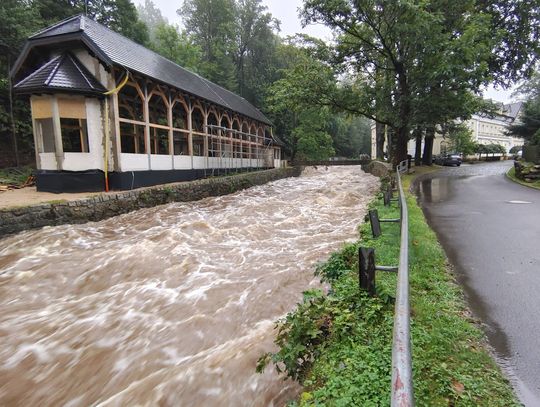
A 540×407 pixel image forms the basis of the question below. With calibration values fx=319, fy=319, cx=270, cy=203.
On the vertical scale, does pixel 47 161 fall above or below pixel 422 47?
below

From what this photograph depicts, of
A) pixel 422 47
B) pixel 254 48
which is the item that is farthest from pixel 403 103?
pixel 254 48

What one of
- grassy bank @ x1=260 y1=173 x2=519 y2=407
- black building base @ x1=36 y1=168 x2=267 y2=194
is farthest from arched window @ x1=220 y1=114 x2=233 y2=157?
grassy bank @ x1=260 y1=173 x2=519 y2=407

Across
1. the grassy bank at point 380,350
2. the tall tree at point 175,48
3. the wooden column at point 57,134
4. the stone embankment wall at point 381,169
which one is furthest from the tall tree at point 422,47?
the tall tree at point 175,48

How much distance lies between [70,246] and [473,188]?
15379 mm

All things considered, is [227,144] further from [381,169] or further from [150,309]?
[150,309]

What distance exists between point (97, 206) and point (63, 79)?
16.1 ft

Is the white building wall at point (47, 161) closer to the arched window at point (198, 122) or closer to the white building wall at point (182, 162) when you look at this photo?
the white building wall at point (182, 162)

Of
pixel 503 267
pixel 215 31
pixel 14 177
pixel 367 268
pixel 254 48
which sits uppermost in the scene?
pixel 215 31

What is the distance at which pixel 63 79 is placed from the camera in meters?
11.4

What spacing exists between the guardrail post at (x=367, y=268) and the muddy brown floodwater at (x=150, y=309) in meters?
A: 1.32

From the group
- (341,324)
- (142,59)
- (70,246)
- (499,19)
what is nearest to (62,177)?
(70,246)

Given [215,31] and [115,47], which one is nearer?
[115,47]

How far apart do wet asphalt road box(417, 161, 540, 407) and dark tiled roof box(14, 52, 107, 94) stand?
12250 mm

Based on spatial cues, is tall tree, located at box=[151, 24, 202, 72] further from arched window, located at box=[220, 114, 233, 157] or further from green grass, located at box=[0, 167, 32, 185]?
green grass, located at box=[0, 167, 32, 185]
